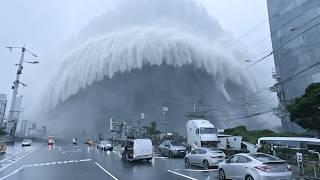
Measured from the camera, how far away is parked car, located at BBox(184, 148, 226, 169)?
23141 mm

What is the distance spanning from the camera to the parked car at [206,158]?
75.9 ft

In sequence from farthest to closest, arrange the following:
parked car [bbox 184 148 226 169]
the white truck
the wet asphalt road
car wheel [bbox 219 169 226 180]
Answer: the white truck
parked car [bbox 184 148 226 169]
the wet asphalt road
car wheel [bbox 219 169 226 180]

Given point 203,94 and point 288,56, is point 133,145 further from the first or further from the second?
point 203,94

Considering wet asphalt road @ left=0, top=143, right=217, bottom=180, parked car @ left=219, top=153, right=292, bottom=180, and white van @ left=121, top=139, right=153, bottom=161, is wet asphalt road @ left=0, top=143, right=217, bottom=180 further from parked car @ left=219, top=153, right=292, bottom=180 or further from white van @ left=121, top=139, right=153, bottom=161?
parked car @ left=219, top=153, right=292, bottom=180

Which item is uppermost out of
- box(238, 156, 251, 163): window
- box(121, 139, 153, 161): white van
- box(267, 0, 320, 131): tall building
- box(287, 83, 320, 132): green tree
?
box(267, 0, 320, 131): tall building

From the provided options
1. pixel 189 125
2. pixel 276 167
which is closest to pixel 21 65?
pixel 189 125

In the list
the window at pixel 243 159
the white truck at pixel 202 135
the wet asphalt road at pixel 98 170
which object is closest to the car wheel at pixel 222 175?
the wet asphalt road at pixel 98 170

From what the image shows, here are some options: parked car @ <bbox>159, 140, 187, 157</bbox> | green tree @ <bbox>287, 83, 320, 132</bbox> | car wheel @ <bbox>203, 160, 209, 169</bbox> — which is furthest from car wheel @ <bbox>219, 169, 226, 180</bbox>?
green tree @ <bbox>287, 83, 320, 132</bbox>

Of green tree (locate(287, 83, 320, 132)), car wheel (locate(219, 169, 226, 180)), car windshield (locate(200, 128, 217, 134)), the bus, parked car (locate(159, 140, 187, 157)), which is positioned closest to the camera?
car wheel (locate(219, 169, 226, 180))

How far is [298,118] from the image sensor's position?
134ft

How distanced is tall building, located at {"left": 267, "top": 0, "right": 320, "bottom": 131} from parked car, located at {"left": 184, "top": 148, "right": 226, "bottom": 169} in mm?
33185

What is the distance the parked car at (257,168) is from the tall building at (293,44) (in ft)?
134

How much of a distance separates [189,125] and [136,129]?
68.7 m

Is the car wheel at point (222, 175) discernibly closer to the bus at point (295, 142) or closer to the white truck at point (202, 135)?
the bus at point (295, 142)
